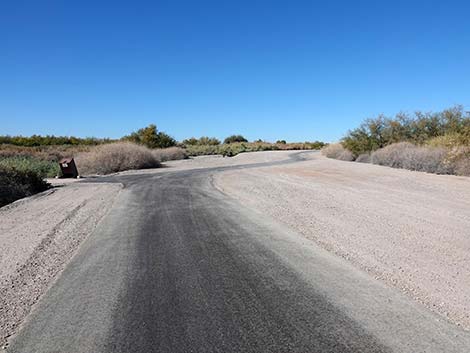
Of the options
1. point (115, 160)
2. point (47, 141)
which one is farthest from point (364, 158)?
point (47, 141)

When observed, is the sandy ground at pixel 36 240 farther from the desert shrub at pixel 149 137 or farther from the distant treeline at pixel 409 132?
the desert shrub at pixel 149 137

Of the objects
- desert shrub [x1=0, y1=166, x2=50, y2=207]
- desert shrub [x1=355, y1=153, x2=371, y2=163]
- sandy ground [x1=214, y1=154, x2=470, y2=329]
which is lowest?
desert shrub [x1=355, y1=153, x2=371, y2=163]

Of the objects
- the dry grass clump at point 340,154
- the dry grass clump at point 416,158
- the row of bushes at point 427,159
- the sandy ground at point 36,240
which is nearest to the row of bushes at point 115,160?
the sandy ground at point 36,240

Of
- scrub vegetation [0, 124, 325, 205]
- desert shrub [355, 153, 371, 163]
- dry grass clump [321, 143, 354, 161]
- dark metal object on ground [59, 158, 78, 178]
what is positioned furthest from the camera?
dry grass clump [321, 143, 354, 161]

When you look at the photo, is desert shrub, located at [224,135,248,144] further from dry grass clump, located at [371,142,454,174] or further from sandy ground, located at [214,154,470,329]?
sandy ground, located at [214,154,470,329]

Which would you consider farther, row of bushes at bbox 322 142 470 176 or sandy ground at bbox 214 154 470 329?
row of bushes at bbox 322 142 470 176

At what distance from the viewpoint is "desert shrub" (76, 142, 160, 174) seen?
34.3 metres

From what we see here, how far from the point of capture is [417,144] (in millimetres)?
31266

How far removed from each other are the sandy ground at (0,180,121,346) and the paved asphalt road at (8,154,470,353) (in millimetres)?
311

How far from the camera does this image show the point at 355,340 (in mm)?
4000

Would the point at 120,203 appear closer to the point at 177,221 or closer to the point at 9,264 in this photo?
the point at 177,221

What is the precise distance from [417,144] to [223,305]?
3058 centimetres

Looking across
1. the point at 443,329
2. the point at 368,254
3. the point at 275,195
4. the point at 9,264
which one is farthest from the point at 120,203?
the point at 443,329

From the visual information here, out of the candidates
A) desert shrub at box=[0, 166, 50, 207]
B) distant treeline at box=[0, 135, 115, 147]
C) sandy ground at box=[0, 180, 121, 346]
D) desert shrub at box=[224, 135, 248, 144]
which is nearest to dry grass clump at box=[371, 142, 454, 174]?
sandy ground at box=[0, 180, 121, 346]
